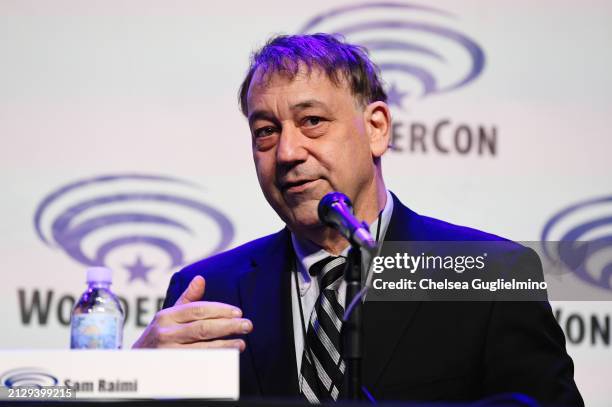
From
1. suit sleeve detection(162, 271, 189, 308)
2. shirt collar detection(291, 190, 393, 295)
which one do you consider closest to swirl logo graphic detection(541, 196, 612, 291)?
shirt collar detection(291, 190, 393, 295)

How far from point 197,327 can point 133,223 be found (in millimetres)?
1589

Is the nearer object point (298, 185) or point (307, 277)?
point (298, 185)

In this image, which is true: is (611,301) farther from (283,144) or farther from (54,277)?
(54,277)

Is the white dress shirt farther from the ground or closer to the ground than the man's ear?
closer to the ground

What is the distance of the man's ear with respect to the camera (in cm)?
308

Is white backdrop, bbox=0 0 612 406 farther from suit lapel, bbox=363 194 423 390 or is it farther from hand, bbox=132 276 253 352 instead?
hand, bbox=132 276 253 352

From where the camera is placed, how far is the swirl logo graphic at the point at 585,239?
379cm

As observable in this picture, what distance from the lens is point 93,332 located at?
2.40m

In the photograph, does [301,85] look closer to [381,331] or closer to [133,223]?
[381,331]

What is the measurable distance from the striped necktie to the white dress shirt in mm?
41

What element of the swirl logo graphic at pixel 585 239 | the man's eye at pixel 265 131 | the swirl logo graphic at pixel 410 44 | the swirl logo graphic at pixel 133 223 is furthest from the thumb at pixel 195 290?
the swirl logo graphic at pixel 585 239

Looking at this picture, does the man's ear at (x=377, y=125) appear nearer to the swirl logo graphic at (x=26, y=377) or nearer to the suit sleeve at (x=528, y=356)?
the suit sleeve at (x=528, y=356)

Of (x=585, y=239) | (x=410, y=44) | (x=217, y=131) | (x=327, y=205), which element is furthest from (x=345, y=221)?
(x=585, y=239)

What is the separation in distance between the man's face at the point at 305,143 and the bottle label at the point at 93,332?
74cm
